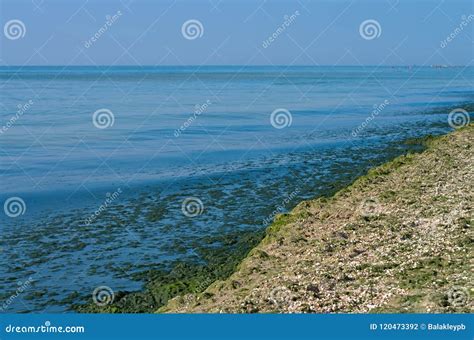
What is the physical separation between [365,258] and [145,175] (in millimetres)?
19169

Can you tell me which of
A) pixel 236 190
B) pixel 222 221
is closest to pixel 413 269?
pixel 222 221

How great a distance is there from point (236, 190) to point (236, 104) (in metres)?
47.2

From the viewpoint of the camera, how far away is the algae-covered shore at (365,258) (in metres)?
13.4

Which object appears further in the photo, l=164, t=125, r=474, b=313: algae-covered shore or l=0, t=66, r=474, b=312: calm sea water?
l=0, t=66, r=474, b=312: calm sea water

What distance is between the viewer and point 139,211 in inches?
1002

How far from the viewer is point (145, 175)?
108ft

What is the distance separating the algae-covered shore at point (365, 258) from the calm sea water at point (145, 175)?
373 cm

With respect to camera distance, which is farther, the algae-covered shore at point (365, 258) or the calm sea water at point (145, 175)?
the calm sea water at point (145, 175)

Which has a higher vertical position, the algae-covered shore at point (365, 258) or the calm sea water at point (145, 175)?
the calm sea water at point (145, 175)

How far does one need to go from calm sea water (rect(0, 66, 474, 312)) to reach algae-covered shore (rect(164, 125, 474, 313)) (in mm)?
3726

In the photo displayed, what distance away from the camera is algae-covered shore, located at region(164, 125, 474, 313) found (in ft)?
44.1

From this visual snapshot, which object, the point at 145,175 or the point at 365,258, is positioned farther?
the point at 145,175

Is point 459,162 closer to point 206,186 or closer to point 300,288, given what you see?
point 206,186

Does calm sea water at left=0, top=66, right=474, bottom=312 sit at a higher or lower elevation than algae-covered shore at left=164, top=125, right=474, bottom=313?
higher
